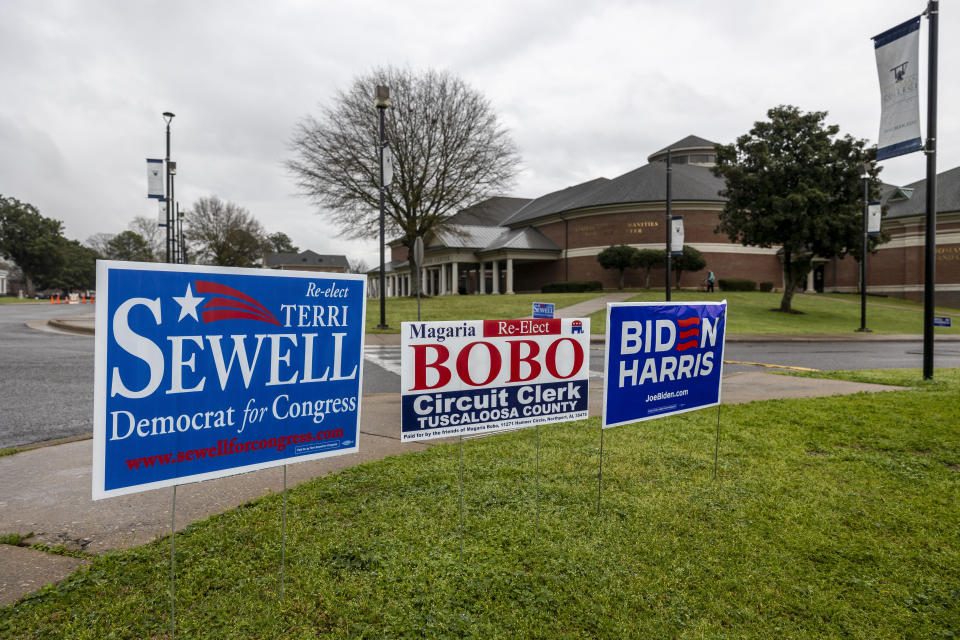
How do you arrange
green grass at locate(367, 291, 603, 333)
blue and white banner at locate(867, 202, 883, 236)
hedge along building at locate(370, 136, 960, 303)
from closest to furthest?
blue and white banner at locate(867, 202, 883, 236) → green grass at locate(367, 291, 603, 333) → hedge along building at locate(370, 136, 960, 303)

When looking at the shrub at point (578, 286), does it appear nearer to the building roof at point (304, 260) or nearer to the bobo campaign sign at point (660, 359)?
the bobo campaign sign at point (660, 359)

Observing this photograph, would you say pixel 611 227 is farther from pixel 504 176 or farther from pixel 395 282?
pixel 395 282

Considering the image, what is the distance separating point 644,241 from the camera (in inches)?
1683

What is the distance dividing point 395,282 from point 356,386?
72813 mm

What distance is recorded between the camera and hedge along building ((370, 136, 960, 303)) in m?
42.5

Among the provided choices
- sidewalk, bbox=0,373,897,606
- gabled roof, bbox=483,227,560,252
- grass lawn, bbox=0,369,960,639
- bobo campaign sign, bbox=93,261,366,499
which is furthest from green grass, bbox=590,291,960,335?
bobo campaign sign, bbox=93,261,366,499

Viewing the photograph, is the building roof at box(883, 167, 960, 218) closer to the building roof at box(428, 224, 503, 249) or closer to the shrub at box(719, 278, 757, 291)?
the shrub at box(719, 278, 757, 291)

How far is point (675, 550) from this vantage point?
10.5 ft

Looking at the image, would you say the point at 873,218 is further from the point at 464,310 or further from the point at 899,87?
the point at 464,310

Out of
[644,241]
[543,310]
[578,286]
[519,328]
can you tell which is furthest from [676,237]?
[644,241]

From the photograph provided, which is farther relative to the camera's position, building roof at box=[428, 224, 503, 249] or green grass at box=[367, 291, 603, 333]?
building roof at box=[428, 224, 503, 249]

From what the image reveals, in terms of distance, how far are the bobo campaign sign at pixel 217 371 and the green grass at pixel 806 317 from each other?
18617 mm

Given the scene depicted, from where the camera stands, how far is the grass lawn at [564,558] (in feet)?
8.29

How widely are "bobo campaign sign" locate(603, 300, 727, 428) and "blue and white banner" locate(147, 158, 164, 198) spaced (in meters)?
22.9
